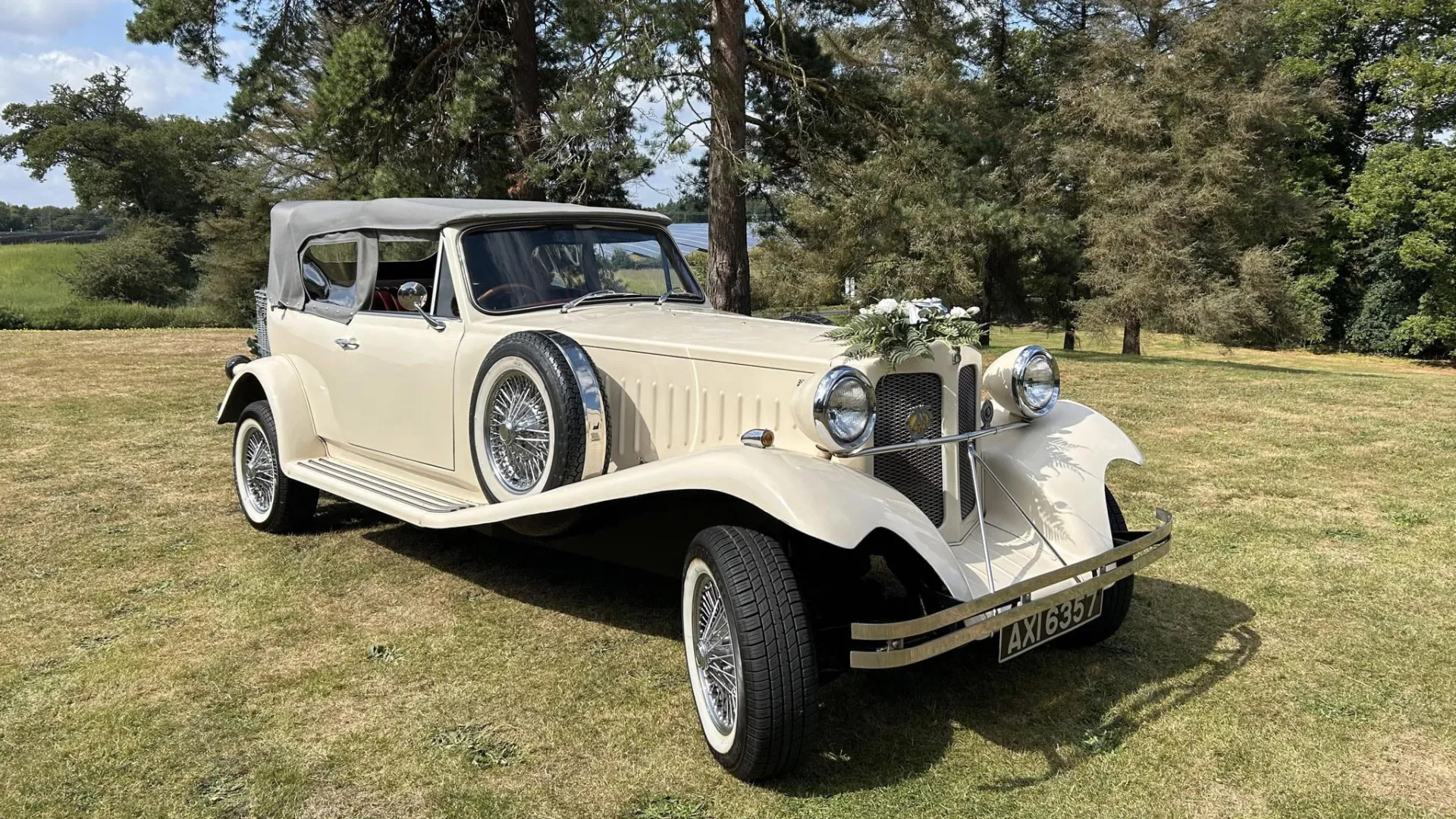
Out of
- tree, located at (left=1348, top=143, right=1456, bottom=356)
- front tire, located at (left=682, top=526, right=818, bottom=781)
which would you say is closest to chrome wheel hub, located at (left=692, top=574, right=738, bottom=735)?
front tire, located at (left=682, top=526, right=818, bottom=781)

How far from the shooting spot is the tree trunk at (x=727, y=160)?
454 inches

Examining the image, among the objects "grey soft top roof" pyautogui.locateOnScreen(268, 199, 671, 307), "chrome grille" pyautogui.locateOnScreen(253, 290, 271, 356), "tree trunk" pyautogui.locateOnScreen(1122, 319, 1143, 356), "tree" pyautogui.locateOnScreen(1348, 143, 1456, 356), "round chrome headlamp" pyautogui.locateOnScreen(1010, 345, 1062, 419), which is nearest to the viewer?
"round chrome headlamp" pyautogui.locateOnScreen(1010, 345, 1062, 419)

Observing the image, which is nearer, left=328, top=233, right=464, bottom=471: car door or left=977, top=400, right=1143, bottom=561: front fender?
left=977, top=400, right=1143, bottom=561: front fender

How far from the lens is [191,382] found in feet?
40.3

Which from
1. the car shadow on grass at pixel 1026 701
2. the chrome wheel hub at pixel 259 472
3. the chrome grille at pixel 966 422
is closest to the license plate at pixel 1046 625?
the car shadow on grass at pixel 1026 701

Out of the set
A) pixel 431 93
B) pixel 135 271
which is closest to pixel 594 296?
pixel 431 93

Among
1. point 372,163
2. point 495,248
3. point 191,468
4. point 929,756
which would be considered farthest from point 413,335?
point 372,163

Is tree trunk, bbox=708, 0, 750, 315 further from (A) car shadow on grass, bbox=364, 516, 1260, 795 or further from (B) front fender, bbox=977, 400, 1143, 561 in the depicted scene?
(B) front fender, bbox=977, 400, 1143, 561

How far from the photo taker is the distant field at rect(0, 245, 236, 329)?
23.2m

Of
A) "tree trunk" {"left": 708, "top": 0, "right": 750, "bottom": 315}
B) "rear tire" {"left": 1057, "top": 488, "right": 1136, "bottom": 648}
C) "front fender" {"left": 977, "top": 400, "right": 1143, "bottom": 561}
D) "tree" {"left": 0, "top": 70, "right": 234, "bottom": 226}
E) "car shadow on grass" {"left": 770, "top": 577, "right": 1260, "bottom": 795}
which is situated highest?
"tree" {"left": 0, "top": 70, "right": 234, "bottom": 226}

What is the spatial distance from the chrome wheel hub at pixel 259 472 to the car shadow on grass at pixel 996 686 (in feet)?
5.40

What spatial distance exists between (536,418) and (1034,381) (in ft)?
7.16

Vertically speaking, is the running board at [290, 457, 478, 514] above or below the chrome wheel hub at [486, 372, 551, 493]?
below

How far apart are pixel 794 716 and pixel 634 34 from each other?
10028 mm
